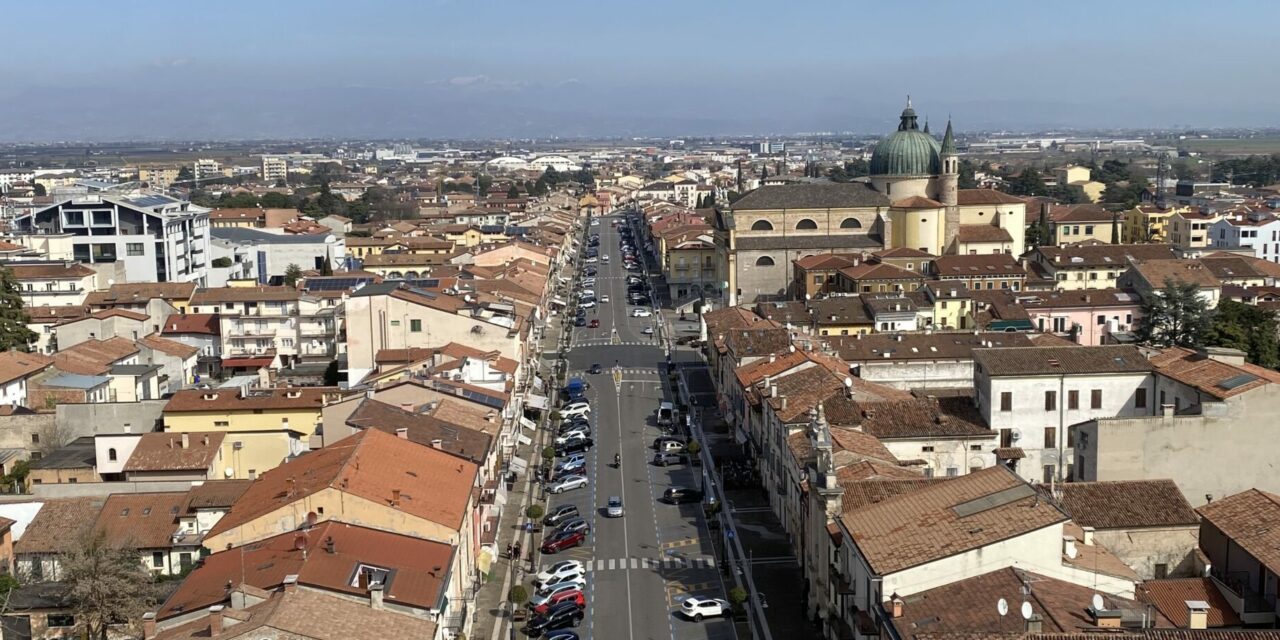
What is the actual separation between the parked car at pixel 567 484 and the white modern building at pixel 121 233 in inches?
1811

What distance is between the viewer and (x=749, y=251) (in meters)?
80.2

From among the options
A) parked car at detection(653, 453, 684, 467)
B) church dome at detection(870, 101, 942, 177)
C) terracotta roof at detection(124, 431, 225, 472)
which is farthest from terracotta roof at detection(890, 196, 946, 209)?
terracotta roof at detection(124, 431, 225, 472)

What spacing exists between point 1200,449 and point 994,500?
1118cm

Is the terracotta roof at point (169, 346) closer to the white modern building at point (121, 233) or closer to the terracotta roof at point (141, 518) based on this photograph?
the white modern building at point (121, 233)

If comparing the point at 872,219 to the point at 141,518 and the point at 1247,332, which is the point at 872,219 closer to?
the point at 1247,332

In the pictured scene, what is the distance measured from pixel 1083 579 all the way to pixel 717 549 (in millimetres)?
13600

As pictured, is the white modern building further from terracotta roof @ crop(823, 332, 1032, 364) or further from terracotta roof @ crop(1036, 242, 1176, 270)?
terracotta roof @ crop(1036, 242, 1176, 270)

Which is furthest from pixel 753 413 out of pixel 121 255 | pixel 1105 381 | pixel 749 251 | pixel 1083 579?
pixel 121 255

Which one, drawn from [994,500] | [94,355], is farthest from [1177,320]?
[94,355]

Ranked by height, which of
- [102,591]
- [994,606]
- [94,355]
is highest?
[994,606]

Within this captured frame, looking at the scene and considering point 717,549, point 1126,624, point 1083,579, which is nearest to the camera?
point 1126,624

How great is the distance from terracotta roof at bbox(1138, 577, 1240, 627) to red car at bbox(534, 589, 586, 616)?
12691 mm

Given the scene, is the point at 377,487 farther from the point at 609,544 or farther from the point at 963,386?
the point at 963,386

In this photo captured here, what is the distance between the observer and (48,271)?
2741 inches
